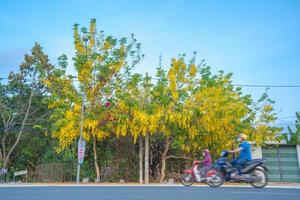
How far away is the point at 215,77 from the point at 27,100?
1538 centimetres

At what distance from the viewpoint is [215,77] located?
1641 cm

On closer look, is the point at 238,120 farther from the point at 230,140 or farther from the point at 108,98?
the point at 108,98

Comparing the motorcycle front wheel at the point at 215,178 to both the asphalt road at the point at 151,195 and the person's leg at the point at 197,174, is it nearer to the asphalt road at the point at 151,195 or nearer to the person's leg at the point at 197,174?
the person's leg at the point at 197,174

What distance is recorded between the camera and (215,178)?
371 inches

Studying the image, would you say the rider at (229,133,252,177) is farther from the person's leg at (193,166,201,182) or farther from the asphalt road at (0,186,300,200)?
the person's leg at (193,166,201,182)

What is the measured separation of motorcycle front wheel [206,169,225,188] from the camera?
9.36 meters

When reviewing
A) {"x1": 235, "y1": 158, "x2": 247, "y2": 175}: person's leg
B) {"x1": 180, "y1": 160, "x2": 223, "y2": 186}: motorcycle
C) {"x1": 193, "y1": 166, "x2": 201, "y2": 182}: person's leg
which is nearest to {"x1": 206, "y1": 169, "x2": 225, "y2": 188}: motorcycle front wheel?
{"x1": 180, "y1": 160, "x2": 223, "y2": 186}: motorcycle

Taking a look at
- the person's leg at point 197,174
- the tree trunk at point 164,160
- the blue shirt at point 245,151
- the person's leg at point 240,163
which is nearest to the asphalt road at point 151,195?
the person's leg at point 240,163

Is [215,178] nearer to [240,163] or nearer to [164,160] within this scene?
[240,163]

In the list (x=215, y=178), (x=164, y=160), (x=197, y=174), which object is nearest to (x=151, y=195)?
(x=215, y=178)

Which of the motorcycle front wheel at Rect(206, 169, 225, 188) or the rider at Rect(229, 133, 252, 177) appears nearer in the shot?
the rider at Rect(229, 133, 252, 177)

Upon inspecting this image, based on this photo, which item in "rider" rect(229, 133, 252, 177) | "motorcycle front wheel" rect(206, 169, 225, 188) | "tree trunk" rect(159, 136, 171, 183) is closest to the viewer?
"rider" rect(229, 133, 252, 177)

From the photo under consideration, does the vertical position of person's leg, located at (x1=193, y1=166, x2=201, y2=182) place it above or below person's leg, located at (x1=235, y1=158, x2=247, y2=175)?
below

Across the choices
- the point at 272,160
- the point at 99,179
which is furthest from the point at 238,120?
the point at 99,179
